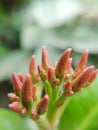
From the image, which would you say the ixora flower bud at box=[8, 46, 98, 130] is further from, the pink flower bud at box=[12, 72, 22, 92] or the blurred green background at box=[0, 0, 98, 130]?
the blurred green background at box=[0, 0, 98, 130]

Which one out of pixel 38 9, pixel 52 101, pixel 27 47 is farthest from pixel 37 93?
pixel 38 9

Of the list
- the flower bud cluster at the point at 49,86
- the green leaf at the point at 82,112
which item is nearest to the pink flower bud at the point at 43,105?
the flower bud cluster at the point at 49,86

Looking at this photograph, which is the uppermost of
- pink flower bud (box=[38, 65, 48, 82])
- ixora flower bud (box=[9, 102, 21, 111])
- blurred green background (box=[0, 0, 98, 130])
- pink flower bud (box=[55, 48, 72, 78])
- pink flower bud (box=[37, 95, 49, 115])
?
blurred green background (box=[0, 0, 98, 130])

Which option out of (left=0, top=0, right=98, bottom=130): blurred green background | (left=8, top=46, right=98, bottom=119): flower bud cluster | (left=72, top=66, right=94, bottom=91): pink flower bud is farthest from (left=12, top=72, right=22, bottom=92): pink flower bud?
(left=0, top=0, right=98, bottom=130): blurred green background

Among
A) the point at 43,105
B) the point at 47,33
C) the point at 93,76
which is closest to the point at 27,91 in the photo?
the point at 43,105

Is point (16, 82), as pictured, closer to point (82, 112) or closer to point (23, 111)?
point (23, 111)

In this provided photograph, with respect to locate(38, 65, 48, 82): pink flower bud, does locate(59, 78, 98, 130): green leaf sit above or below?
below
